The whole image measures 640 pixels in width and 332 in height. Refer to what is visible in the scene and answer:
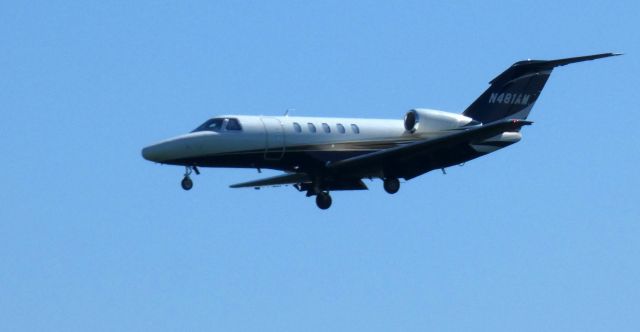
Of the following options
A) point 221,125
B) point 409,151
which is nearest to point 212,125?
point 221,125

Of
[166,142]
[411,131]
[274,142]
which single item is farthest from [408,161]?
[166,142]

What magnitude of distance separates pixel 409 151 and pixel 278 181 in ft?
19.0

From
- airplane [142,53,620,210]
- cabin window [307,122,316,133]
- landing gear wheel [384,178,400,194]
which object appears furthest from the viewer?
landing gear wheel [384,178,400,194]

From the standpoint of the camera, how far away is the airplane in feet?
147

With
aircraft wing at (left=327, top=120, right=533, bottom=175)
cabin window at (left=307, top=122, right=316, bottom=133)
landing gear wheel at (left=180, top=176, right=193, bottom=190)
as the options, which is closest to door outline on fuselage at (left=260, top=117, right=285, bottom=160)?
cabin window at (left=307, top=122, right=316, bottom=133)

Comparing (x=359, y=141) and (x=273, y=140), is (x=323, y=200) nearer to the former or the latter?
(x=359, y=141)

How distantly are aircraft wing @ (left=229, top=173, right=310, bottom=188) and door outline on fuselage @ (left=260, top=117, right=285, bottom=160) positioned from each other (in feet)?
10.1

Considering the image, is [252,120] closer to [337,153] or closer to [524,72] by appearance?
[337,153]

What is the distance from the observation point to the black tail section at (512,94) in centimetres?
4944

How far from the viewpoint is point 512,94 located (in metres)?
49.7

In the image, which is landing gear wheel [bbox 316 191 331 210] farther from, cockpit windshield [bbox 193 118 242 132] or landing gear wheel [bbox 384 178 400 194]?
cockpit windshield [bbox 193 118 242 132]

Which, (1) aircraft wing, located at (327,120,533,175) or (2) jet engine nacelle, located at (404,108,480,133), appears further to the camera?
(2) jet engine nacelle, located at (404,108,480,133)

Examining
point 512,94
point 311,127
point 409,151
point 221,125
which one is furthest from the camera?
point 512,94

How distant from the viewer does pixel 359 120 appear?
47.7 metres
